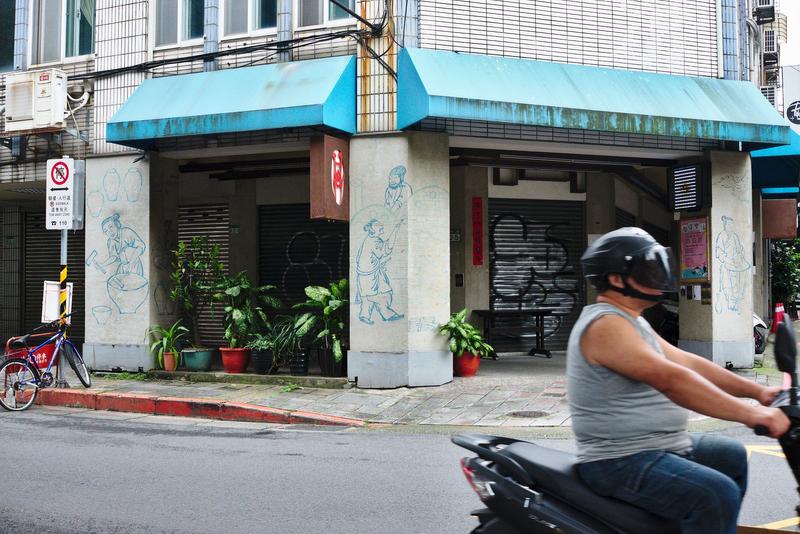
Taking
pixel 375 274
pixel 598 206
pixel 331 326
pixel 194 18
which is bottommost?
pixel 331 326

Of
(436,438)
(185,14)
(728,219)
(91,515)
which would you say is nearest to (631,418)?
(91,515)

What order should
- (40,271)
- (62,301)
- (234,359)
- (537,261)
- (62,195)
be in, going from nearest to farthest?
1. (62,301)
2. (62,195)
3. (234,359)
4. (537,261)
5. (40,271)

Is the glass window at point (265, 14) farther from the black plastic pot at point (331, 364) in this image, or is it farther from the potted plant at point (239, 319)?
the black plastic pot at point (331, 364)

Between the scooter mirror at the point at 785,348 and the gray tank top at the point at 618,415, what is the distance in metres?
0.42

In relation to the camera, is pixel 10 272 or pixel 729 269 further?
pixel 10 272

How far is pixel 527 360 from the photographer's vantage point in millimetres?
14617

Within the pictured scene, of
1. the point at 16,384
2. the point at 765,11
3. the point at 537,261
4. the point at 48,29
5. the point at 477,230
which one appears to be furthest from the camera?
the point at 765,11

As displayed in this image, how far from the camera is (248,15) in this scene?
13.0m

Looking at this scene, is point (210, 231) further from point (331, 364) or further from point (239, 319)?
point (331, 364)

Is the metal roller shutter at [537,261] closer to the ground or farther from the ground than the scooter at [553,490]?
farther from the ground

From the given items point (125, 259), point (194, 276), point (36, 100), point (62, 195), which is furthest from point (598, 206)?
point (36, 100)

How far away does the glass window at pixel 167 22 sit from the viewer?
531 inches

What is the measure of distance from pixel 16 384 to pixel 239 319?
3.42 m

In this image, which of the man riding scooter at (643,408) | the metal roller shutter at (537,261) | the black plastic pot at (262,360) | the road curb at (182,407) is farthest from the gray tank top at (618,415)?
the metal roller shutter at (537,261)
